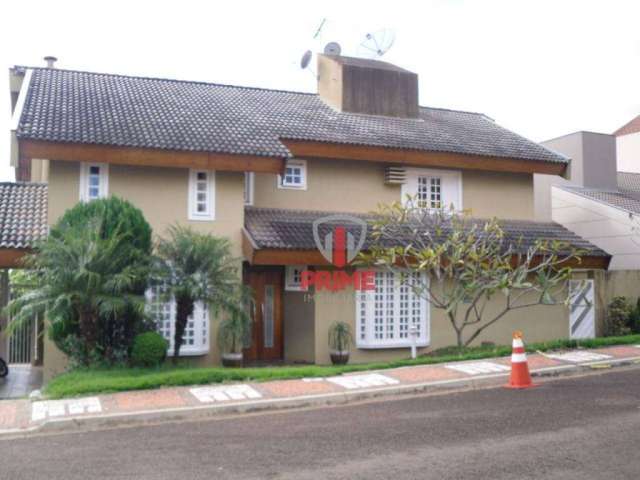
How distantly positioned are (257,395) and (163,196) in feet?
21.2

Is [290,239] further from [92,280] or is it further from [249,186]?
[92,280]

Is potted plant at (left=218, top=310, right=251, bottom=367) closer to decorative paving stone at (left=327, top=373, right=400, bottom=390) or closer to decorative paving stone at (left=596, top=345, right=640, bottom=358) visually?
decorative paving stone at (left=327, top=373, right=400, bottom=390)

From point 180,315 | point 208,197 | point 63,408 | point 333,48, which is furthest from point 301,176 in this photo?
point 63,408

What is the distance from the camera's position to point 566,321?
19.9 meters

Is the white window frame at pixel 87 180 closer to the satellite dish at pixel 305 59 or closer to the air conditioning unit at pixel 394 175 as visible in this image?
the air conditioning unit at pixel 394 175

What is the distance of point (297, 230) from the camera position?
1645 centimetres

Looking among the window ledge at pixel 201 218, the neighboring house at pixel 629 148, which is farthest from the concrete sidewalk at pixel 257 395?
the neighboring house at pixel 629 148

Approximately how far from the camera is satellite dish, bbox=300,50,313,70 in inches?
893

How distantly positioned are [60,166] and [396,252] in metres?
7.42

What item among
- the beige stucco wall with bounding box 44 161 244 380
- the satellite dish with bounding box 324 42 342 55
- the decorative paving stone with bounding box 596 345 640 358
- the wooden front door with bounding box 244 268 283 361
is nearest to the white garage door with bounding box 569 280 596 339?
the decorative paving stone with bounding box 596 345 640 358

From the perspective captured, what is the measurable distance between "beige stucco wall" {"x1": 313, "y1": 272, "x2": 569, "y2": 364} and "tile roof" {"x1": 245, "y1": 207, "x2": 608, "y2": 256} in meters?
1.51

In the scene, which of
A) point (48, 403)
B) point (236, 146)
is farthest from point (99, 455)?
point (236, 146)

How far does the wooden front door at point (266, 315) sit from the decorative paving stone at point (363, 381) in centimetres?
540

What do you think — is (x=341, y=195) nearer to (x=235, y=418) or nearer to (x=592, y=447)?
(x=235, y=418)
